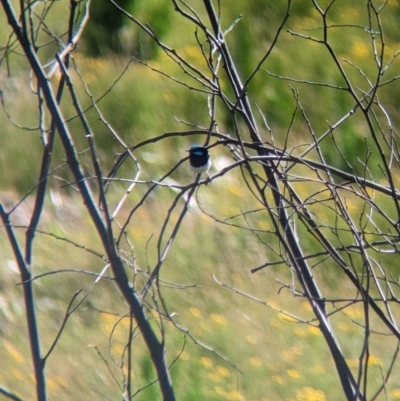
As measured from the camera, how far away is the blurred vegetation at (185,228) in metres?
5.98

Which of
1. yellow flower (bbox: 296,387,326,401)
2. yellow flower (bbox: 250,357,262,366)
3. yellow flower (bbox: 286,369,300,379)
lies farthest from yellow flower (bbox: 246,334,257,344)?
yellow flower (bbox: 296,387,326,401)

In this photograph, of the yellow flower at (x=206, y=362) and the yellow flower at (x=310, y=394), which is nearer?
the yellow flower at (x=310, y=394)

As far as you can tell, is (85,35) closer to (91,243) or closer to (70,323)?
(91,243)

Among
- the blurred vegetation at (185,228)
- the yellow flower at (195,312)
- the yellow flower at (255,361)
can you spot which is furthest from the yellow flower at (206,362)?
the yellow flower at (195,312)

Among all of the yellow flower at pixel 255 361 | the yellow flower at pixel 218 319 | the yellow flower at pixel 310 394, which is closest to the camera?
the yellow flower at pixel 310 394

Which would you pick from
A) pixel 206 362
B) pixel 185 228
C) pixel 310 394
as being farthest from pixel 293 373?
pixel 185 228

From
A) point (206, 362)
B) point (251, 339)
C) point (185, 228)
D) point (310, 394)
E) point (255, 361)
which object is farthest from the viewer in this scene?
point (185, 228)

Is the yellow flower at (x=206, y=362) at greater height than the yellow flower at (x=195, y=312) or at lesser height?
lesser

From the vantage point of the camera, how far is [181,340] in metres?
6.27

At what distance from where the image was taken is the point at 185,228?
7824 millimetres

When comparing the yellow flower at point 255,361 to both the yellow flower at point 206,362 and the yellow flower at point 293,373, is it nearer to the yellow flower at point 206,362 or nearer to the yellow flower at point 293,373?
the yellow flower at point 293,373

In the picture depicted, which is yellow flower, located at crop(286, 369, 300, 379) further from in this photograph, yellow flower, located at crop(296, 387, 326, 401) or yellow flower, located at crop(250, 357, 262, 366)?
yellow flower, located at crop(250, 357, 262, 366)

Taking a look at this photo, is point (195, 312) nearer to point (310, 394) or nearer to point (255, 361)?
point (255, 361)

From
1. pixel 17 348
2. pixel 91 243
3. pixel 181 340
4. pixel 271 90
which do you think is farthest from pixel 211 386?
pixel 271 90
